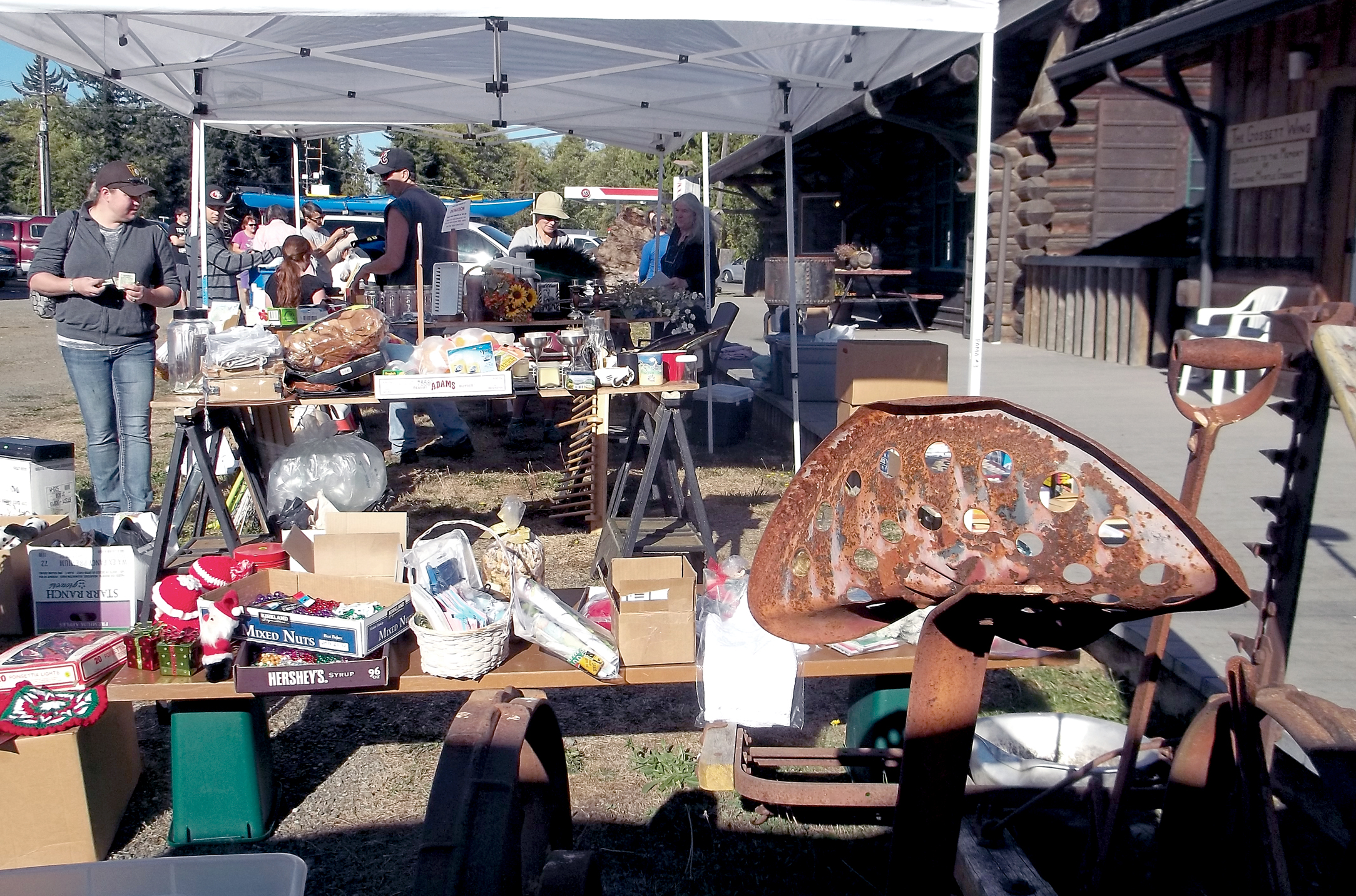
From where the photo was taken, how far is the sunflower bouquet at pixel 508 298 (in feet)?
22.1

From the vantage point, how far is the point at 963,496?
3.83ft

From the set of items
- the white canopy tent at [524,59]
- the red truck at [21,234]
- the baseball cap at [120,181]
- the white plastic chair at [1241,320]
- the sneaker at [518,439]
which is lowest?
the sneaker at [518,439]

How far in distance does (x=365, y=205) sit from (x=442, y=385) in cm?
2112

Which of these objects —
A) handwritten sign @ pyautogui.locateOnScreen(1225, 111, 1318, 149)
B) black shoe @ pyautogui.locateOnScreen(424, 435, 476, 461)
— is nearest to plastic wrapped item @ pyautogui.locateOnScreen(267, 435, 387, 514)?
black shoe @ pyautogui.locateOnScreen(424, 435, 476, 461)

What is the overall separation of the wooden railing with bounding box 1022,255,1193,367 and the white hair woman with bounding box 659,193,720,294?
4273 mm

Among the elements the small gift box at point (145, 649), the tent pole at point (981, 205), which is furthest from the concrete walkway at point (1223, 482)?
the small gift box at point (145, 649)

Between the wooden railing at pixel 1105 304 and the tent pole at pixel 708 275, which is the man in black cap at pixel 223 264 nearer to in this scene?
the tent pole at pixel 708 275

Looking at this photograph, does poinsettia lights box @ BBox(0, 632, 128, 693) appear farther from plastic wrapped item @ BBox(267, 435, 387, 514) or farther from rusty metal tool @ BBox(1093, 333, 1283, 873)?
rusty metal tool @ BBox(1093, 333, 1283, 873)

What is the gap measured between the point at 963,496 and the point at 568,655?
2.13m

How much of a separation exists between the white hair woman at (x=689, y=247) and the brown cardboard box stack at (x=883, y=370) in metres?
3.38

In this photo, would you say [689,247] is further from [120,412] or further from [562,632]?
[562,632]

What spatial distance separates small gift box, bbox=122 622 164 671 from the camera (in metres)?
3.06

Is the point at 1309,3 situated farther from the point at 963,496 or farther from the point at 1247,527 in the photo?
the point at 963,496

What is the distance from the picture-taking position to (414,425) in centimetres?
770
